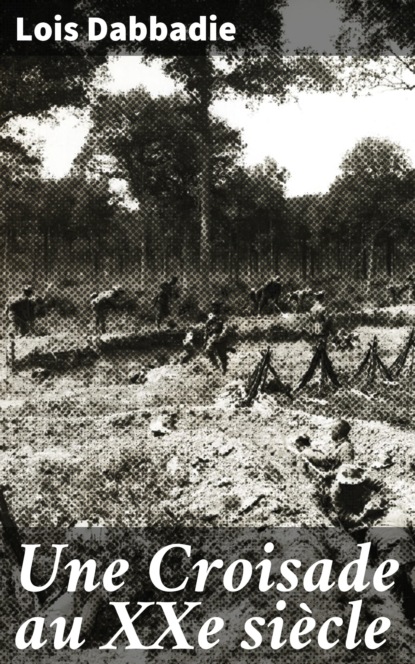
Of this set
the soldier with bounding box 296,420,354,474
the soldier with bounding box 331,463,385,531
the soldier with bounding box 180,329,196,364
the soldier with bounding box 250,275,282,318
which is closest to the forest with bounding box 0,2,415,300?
the soldier with bounding box 250,275,282,318

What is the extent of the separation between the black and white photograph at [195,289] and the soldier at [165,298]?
0.02m

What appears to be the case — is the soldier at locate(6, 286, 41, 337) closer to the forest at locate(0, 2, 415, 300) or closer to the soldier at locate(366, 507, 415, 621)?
the forest at locate(0, 2, 415, 300)

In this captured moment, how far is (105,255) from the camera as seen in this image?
22.3 ft

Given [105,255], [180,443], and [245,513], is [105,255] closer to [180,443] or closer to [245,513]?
[180,443]

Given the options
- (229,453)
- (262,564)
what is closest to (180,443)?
(229,453)

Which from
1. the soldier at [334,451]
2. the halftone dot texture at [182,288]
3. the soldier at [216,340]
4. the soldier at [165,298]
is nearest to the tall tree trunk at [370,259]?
the halftone dot texture at [182,288]

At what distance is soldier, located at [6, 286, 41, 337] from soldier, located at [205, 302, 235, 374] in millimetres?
1712

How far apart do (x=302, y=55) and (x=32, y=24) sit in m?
2.57

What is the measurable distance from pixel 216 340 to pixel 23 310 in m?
1.94

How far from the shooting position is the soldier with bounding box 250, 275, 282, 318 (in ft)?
23.0

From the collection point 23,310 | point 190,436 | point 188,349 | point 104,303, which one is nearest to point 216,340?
point 188,349

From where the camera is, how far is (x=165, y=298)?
22.8 ft

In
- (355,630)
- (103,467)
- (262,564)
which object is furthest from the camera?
(103,467)

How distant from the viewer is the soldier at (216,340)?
694cm
